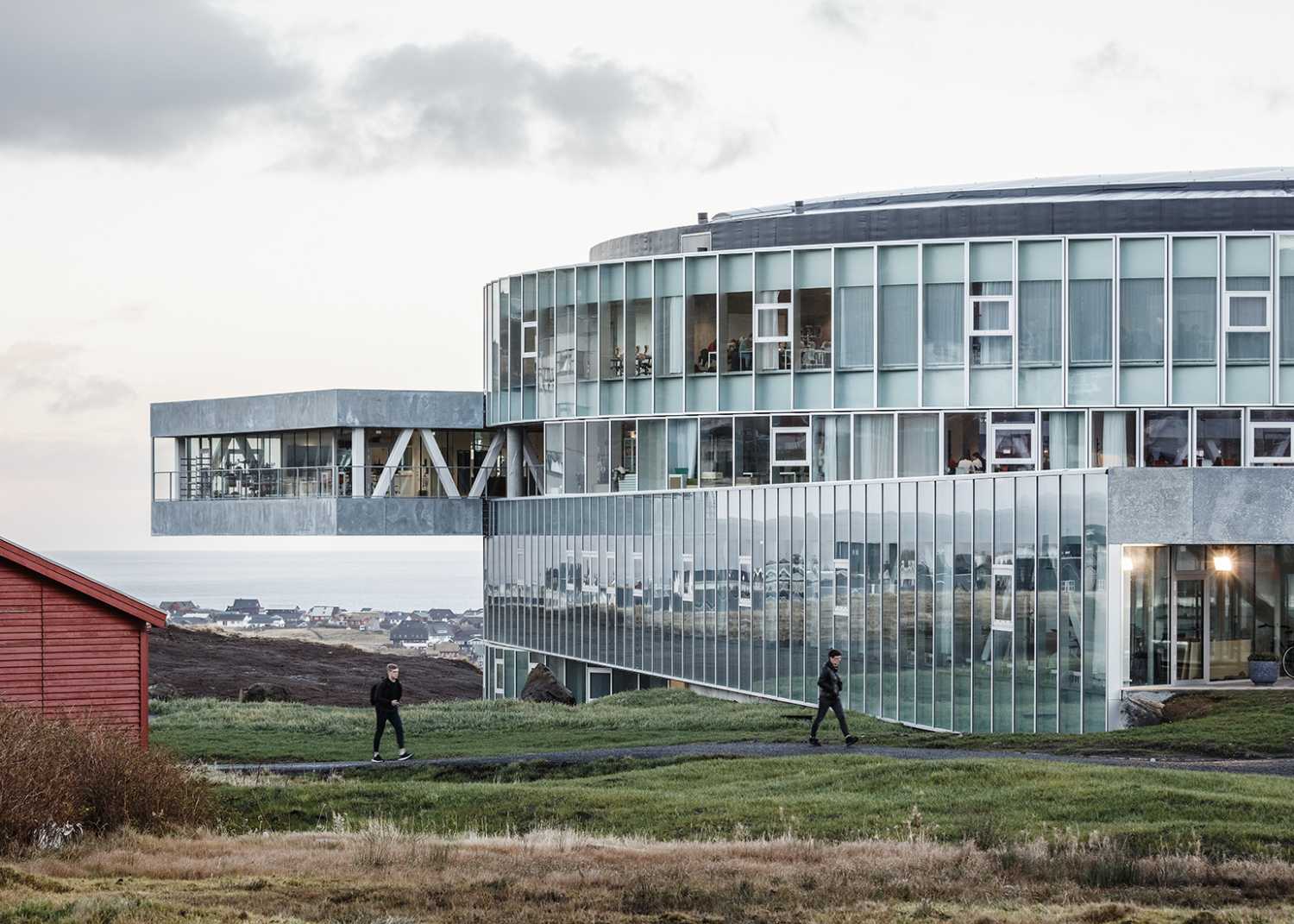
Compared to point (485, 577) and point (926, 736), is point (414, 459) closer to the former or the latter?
point (485, 577)

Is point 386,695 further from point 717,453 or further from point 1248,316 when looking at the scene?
point 1248,316

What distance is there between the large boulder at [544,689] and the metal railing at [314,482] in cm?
772

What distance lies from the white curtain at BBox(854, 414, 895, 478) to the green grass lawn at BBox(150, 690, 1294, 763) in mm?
9376

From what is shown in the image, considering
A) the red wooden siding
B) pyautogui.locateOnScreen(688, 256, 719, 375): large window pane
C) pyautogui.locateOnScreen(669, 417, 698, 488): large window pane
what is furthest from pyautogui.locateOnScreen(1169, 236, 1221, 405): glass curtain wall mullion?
the red wooden siding

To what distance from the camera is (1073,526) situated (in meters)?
38.3

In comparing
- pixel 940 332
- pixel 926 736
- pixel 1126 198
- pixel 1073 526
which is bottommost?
pixel 926 736

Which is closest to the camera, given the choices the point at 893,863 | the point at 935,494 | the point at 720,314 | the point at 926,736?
the point at 893,863

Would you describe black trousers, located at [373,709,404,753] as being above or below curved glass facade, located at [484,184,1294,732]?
below

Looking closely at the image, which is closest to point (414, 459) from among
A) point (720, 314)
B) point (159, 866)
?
point (720, 314)

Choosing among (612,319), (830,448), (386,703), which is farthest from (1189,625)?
(612,319)

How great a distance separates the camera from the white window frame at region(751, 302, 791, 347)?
56844mm

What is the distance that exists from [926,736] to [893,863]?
14976 millimetres

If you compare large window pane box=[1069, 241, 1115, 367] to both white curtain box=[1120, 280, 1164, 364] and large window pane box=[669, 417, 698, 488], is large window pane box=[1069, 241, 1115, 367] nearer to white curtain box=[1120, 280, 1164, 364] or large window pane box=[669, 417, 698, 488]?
white curtain box=[1120, 280, 1164, 364]

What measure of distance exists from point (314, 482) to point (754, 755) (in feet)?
118
